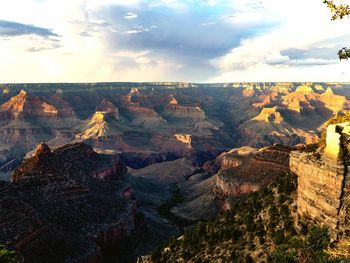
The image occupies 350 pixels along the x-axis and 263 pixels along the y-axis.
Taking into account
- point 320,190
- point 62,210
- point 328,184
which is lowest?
point 62,210

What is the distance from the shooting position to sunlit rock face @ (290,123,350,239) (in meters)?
26.6

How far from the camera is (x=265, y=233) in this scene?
109 feet

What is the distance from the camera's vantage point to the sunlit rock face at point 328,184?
87.2ft

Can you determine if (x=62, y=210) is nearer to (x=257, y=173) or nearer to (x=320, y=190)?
(x=257, y=173)

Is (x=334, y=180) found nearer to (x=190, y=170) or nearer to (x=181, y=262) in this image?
(x=181, y=262)

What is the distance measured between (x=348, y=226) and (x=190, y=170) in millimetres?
143367

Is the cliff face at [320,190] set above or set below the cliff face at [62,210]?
above

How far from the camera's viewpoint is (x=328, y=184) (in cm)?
2772

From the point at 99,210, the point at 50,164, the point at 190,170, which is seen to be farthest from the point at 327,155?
the point at 190,170

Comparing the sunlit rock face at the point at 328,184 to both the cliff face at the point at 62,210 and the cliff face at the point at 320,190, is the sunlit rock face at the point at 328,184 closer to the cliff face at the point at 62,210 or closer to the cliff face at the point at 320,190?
the cliff face at the point at 320,190

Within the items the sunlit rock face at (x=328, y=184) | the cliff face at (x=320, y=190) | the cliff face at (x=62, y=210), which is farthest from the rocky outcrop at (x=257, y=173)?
the sunlit rock face at (x=328, y=184)

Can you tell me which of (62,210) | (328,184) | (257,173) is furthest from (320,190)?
(257,173)

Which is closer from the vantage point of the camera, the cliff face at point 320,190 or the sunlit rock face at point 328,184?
the sunlit rock face at point 328,184

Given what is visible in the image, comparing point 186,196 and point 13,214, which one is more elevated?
point 13,214
